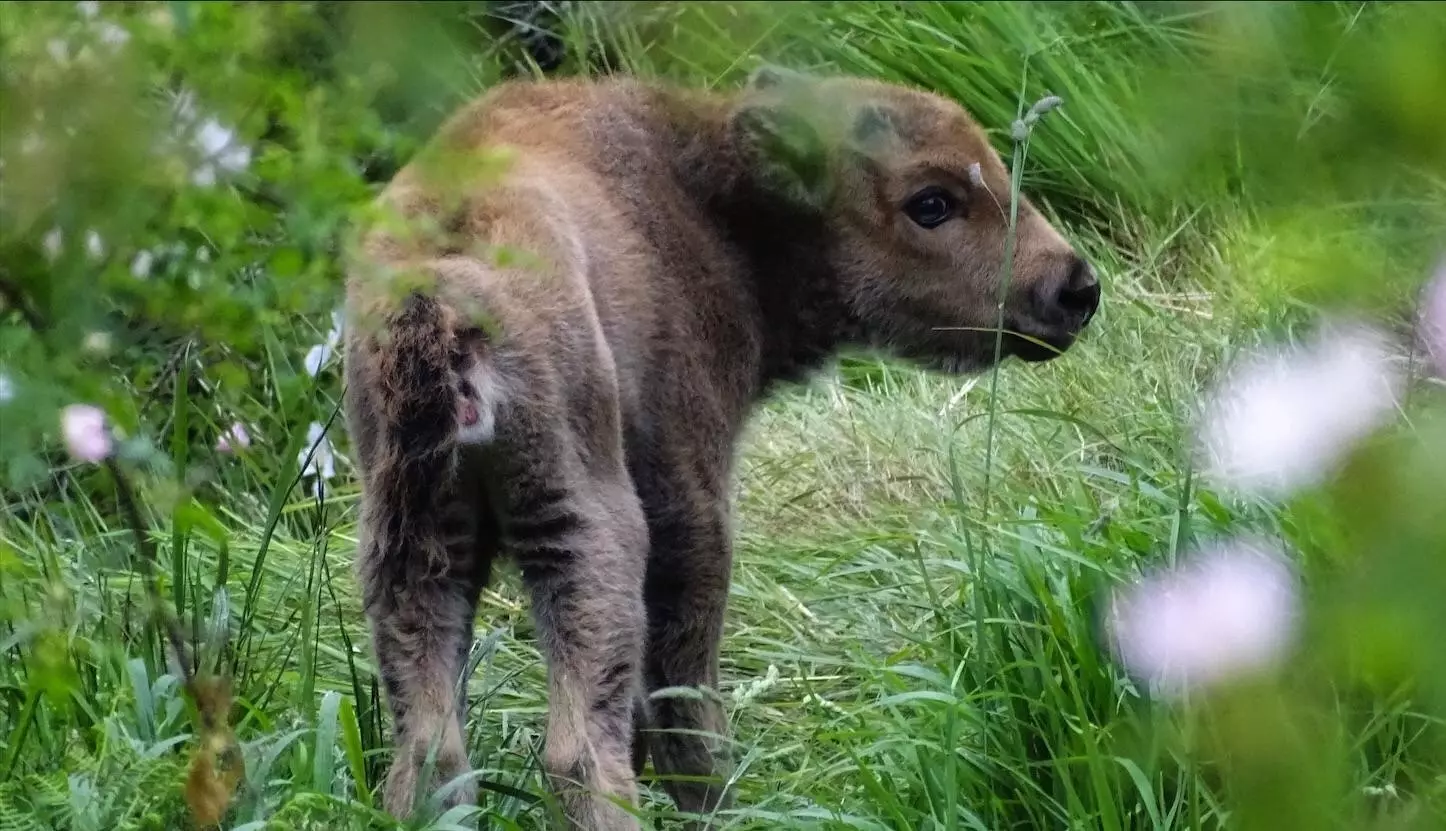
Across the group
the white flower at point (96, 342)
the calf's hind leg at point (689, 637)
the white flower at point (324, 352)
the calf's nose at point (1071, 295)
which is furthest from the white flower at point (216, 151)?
the white flower at point (324, 352)

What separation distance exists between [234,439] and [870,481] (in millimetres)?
2101

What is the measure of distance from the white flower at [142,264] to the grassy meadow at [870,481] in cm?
4

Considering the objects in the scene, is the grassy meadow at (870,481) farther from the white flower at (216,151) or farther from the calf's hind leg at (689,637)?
the calf's hind leg at (689,637)

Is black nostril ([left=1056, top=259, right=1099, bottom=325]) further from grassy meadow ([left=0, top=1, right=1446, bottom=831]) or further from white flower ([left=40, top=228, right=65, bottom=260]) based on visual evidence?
white flower ([left=40, top=228, right=65, bottom=260])

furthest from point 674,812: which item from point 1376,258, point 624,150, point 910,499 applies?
point 1376,258

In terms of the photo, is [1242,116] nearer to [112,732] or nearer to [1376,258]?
[1376,258]

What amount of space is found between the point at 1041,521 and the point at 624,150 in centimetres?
125

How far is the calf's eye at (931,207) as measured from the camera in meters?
4.21

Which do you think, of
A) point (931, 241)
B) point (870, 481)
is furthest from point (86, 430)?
point (870, 481)

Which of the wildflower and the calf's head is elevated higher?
the wildflower

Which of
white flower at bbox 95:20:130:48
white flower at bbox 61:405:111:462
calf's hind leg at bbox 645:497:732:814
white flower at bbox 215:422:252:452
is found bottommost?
white flower at bbox 215:422:252:452

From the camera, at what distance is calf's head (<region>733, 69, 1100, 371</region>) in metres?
4.17

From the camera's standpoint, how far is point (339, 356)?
579cm

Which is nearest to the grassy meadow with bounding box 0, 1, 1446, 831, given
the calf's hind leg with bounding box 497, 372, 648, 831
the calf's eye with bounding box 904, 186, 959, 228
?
the calf's hind leg with bounding box 497, 372, 648, 831
